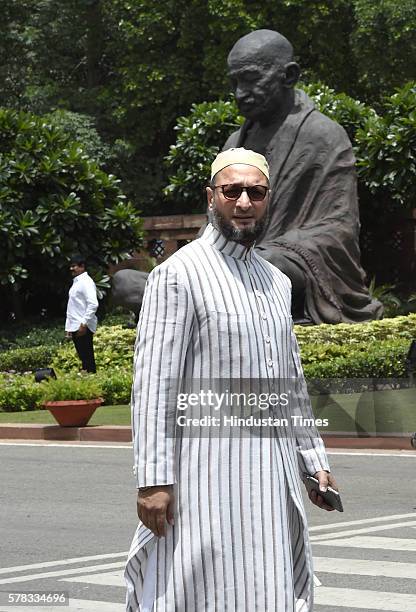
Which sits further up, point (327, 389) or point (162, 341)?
point (162, 341)

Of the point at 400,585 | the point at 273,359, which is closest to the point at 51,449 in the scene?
the point at 400,585

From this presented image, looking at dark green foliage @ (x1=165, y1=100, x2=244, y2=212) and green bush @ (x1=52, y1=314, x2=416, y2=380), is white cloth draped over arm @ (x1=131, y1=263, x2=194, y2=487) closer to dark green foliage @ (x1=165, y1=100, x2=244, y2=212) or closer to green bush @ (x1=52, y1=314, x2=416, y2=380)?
green bush @ (x1=52, y1=314, x2=416, y2=380)

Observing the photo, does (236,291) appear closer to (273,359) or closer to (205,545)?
(273,359)

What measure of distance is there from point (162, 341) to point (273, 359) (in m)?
0.38

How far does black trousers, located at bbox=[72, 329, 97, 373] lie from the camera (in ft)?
63.8

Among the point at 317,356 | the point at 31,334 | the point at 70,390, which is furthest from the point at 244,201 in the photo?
the point at 31,334

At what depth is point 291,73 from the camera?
20531 millimetres

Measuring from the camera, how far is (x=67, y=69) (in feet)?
138

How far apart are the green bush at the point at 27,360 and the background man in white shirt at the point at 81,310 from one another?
3.00m

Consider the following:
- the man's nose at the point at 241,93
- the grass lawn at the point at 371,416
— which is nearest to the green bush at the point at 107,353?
the man's nose at the point at 241,93

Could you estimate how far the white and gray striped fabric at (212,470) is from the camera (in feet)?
14.1

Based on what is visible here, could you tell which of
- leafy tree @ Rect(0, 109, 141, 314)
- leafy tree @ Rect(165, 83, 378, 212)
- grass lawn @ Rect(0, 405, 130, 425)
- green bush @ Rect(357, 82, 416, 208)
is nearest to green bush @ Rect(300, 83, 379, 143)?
leafy tree @ Rect(165, 83, 378, 212)

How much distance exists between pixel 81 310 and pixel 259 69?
4.15 m

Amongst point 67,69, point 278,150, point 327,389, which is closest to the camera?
point 327,389
